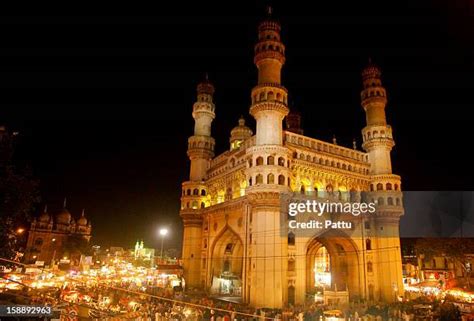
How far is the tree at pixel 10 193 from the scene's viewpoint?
56.6 feet

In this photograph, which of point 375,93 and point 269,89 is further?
point 375,93

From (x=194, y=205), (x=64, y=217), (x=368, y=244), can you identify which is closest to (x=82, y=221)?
(x=64, y=217)

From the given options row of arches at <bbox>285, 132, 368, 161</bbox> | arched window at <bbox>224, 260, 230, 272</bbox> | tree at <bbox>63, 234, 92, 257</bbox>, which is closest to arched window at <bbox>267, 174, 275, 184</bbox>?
row of arches at <bbox>285, 132, 368, 161</bbox>

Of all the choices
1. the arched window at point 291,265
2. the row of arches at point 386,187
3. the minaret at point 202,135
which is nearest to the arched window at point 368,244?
the row of arches at point 386,187

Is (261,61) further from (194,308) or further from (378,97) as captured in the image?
(194,308)

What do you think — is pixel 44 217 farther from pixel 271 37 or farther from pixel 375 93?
pixel 375 93

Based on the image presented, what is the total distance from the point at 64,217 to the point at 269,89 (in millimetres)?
72321

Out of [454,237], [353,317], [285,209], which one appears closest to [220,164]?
[285,209]

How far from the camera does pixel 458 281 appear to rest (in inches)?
1965

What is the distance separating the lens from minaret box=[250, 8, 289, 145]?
38.0m

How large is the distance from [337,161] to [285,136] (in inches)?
326

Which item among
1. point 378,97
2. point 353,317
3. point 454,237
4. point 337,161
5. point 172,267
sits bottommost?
point 353,317

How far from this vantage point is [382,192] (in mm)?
44719

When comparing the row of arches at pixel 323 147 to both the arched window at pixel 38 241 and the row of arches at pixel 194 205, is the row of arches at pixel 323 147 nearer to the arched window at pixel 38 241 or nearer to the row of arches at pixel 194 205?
the row of arches at pixel 194 205
